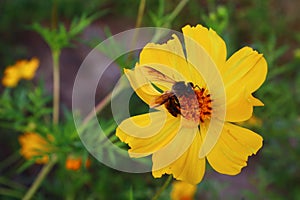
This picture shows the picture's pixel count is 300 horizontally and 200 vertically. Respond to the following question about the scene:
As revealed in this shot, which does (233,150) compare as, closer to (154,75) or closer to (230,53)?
(154,75)

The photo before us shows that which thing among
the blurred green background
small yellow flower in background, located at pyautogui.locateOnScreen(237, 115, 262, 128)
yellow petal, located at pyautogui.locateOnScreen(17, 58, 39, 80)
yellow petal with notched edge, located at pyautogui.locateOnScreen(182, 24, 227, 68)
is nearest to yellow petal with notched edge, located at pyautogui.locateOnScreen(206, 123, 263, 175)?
yellow petal with notched edge, located at pyautogui.locateOnScreen(182, 24, 227, 68)

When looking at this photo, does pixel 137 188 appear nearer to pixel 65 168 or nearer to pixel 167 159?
pixel 65 168

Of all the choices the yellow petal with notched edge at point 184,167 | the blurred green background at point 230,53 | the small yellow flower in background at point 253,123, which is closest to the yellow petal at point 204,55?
the yellow petal with notched edge at point 184,167

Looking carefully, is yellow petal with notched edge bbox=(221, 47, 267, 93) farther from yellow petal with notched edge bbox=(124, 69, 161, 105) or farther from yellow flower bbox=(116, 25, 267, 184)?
yellow petal with notched edge bbox=(124, 69, 161, 105)

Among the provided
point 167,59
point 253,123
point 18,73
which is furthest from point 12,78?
point 167,59

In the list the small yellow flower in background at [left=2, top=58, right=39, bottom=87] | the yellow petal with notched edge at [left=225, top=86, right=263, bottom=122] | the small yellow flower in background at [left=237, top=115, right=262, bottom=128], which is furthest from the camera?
the small yellow flower in background at [left=2, top=58, right=39, bottom=87]
